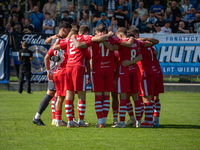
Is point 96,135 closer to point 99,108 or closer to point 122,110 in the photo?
point 99,108

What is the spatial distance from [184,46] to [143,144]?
12460mm

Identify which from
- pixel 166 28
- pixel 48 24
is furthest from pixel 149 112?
pixel 48 24

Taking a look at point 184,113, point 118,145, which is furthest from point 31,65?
point 118,145

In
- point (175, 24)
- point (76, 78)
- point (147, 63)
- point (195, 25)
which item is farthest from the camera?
point (175, 24)

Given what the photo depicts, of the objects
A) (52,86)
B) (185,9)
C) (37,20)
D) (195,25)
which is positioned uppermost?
(185,9)

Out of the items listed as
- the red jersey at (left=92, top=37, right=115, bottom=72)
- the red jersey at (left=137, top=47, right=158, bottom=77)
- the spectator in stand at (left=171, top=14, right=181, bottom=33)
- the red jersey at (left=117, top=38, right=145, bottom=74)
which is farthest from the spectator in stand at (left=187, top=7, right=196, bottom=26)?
the red jersey at (left=92, top=37, right=115, bottom=72)

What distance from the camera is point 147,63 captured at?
7.78 meters

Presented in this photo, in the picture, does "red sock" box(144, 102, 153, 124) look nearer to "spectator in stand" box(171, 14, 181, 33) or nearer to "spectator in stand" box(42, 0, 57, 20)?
"spectator in stand" box(171, 14, 181, 33)

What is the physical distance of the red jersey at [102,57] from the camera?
7348 mm

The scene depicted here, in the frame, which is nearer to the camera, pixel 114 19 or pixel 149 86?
pixel 149 86

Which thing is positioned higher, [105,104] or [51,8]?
[51,8]

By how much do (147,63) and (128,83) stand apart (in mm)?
851

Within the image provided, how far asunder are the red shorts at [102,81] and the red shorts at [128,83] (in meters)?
0.23

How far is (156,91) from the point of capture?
780 centimetres
